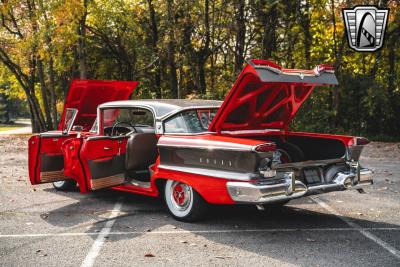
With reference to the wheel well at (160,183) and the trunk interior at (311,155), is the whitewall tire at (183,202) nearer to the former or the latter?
the wheel well at (160,183)

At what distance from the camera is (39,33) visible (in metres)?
20.5

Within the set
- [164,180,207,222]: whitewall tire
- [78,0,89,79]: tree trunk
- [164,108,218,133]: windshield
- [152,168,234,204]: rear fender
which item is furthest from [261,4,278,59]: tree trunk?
[152,168,234,204]: rear fender

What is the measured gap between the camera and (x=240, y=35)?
2153 centimetres

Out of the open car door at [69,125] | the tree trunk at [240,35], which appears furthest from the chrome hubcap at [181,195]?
the tree trunk at [240,35]

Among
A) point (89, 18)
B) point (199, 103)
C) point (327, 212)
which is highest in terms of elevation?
point (89, 18)

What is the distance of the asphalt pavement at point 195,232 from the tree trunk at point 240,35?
1413cm

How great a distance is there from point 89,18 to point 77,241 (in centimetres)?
2270

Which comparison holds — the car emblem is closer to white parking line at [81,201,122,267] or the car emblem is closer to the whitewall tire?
the whitewall tire

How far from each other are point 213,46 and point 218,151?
18821 millimetres

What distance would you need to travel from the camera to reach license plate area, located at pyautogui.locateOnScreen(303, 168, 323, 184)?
5841 millimetres

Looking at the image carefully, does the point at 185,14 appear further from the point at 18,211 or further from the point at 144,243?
the point at 144,243

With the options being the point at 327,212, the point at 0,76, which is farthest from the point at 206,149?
the point at 0,76

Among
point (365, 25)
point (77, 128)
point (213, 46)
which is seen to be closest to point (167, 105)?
point (77, 128)

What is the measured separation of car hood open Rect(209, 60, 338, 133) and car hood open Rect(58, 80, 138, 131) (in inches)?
115
